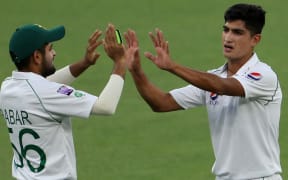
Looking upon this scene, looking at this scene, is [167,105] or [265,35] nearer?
[167,105]

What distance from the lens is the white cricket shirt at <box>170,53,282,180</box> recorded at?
24.7 feet

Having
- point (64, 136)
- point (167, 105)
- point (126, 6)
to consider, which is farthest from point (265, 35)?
point (64, 136)

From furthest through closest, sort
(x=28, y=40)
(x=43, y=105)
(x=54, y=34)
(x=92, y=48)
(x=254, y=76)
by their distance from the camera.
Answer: (x=92, y=48) → (x=254, y=76) → (x=54, y=34) → (x=28, y=40) → (x=43, y=105)

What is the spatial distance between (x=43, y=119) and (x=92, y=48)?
3.39ft

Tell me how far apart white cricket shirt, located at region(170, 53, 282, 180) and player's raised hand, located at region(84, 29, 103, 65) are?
44.6 inches

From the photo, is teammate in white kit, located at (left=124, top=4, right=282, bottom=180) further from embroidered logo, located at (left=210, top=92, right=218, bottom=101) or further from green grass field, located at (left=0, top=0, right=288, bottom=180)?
green grass field, located at (left=0, top=0, right=288, bottom=180)

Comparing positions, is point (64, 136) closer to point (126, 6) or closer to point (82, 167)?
point (82, 167)

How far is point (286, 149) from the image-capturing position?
11.2m

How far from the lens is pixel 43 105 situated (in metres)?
7.17

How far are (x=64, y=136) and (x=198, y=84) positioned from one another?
108cm

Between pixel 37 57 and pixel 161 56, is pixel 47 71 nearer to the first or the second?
pixel 37 57

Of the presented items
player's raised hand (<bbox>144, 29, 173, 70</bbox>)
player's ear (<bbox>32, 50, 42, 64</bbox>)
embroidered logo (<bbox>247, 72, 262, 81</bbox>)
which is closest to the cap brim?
player's ear (<bbox>32, 50, 42, 64</bbox>)

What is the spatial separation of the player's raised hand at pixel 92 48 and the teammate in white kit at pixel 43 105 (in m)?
0.58

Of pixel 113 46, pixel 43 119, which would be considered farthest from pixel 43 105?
pixel 113 46
